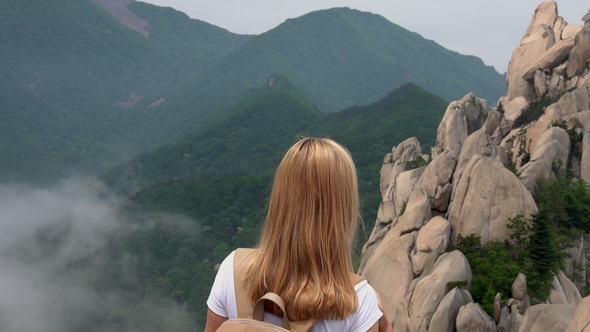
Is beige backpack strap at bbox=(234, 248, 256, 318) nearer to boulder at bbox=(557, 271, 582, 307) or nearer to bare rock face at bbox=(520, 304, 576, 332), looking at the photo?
bare rock face at bbox=(520, 304, 576, 332)

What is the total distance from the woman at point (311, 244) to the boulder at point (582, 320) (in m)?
8.64

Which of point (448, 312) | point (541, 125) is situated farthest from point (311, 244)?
point (541, 125)

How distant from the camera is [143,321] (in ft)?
165

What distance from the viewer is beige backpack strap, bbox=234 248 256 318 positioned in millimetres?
3209

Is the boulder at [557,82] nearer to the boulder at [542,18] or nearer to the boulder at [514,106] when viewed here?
the boulder at [514,106]

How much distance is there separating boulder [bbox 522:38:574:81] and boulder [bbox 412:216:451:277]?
1995cm

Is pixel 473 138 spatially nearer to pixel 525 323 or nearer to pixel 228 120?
pixel 525 323

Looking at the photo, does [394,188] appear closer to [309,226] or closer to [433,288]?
[433,288]

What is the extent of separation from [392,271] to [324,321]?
54.8ft

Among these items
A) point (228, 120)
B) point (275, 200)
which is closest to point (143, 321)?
point (275, 200)

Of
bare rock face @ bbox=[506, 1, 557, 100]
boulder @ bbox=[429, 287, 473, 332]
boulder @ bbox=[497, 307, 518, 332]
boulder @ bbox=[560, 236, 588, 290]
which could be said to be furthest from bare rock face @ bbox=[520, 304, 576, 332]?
bare rock face @ bbox=[506, 1, 557, 100]

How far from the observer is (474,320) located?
15172 millimetres

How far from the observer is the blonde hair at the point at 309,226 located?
321cm

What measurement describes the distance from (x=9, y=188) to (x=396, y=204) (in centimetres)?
12028
